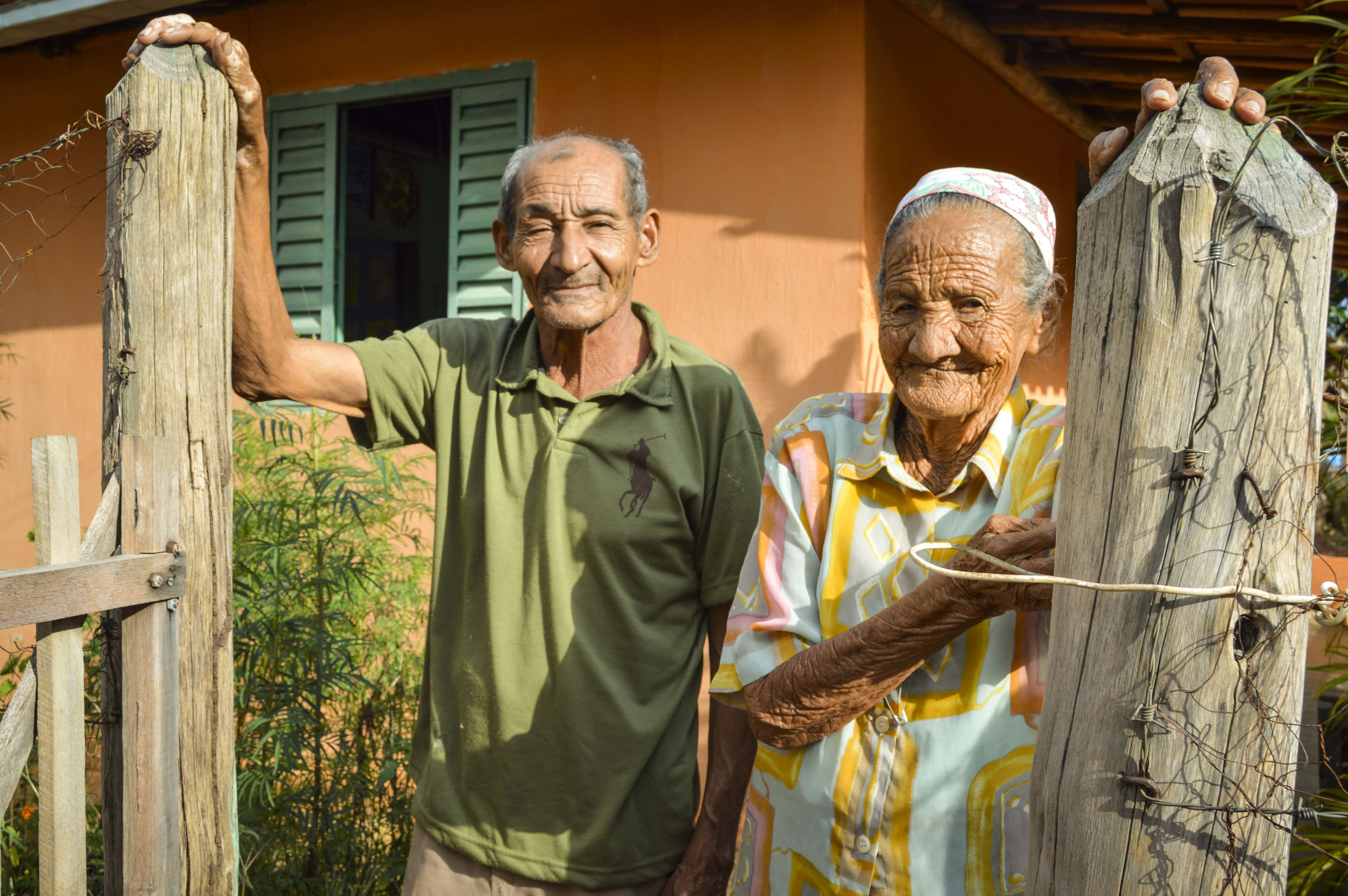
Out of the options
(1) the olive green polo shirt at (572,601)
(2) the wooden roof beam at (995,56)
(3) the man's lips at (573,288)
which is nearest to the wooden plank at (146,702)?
(1) the olive green polo shirt at (572,601)

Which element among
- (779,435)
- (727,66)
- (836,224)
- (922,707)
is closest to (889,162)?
(836,224)

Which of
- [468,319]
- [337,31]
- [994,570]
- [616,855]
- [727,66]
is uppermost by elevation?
[337,31]

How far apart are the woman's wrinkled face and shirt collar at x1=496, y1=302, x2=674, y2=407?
0.69m

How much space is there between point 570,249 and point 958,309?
0.90m

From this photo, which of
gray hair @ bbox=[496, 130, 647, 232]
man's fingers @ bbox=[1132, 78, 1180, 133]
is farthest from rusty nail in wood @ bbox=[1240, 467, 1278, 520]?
gray hair @ bbox=[496, 130, 647, 232]

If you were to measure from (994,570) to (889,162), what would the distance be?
8.67 feet

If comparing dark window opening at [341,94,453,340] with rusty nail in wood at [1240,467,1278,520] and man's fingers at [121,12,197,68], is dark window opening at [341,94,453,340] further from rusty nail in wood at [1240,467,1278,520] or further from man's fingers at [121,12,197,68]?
rusty nail in wood at [1240,467,1278,520]

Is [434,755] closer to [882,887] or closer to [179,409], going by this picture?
[179,409]

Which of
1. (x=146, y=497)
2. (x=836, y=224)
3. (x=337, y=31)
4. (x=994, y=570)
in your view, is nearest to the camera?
(x=994, y=570)

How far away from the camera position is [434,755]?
2.14 metres

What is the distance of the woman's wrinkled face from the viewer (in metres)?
1.57

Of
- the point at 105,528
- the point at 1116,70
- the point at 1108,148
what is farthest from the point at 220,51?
the point at 1116,70

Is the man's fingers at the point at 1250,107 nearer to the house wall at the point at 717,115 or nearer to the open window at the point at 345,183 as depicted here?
the house wall at the point at 717,115

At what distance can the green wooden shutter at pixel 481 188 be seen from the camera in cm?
429
